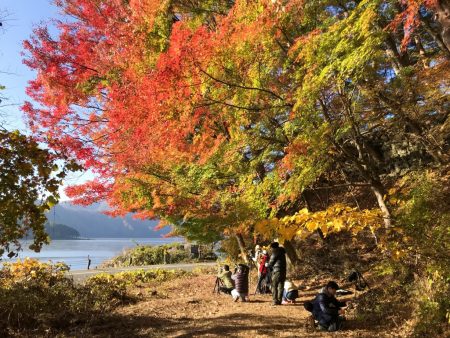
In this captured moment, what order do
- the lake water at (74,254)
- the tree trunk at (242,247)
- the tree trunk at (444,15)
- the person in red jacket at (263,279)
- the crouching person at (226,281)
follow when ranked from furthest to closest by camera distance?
the lake water at (74,254) → the tree trunk at (242,247) → the person in red jacket at (263,279) → the crouching person at (226,281) → the tree trunk at (444,15)

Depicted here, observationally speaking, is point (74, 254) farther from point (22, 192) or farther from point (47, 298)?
point (22, 192)

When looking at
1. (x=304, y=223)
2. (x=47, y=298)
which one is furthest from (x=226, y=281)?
(x=304, y=223)

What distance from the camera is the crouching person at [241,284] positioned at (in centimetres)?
1016

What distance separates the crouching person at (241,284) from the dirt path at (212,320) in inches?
8.6

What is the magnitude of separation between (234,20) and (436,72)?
19.0 ft

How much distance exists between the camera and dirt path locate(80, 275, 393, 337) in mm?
7184

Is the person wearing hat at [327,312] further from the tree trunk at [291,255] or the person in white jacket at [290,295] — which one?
the tree trunk at [291,255]

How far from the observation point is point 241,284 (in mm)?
10273

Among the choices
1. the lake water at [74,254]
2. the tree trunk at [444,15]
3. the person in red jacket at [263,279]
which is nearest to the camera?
the tree trunk at [444,15]

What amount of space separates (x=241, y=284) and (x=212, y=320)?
207 cm

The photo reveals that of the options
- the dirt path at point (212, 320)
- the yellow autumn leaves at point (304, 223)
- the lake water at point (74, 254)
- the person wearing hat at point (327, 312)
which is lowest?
the dirt path at point (212, 320)

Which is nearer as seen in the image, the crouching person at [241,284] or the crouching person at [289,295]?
the crouching person at [289,295]

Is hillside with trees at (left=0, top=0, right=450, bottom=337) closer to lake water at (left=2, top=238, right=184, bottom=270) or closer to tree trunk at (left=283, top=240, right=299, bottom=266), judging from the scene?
tree trunk at (left=283, top=240, right=299, bottom=266)

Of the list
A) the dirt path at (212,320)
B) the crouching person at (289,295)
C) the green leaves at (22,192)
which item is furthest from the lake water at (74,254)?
the crouching person at (289,295)
